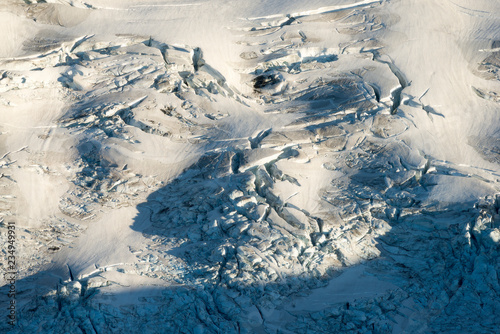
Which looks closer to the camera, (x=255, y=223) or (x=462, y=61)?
(x=255, y=223)

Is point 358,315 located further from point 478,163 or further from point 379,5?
point 379,5

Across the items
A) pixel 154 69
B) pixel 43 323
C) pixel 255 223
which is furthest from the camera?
pixel 154 69

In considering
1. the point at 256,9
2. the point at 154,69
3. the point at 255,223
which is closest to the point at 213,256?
the point at 255,223

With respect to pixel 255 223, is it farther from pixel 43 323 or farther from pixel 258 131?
pixel 43 323

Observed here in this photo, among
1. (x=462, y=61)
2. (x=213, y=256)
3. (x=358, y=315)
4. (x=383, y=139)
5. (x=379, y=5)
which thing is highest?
(x=379, y=5)

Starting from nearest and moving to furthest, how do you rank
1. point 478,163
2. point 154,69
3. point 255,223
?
point 255,223 < point 478,163 < point 154,69

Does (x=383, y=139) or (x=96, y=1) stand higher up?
(x=96, y=1)
